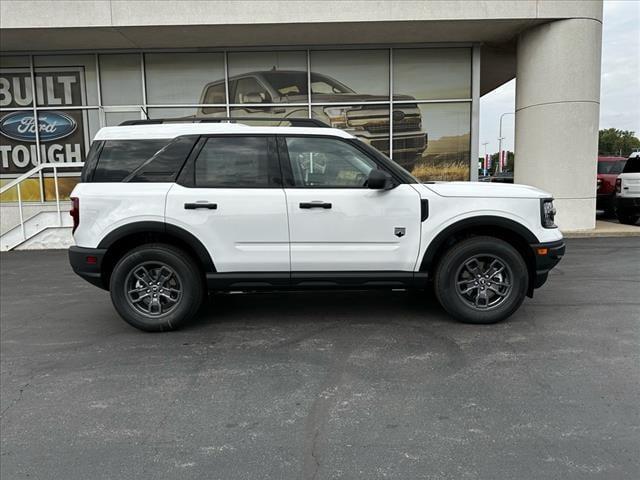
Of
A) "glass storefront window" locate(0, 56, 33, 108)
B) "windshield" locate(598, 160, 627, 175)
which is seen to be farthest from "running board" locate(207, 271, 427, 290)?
"windshield" locate(598, 160, 627, 175)

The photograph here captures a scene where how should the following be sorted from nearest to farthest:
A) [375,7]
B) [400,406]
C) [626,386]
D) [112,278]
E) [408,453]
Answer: [408,453], [400,406], [626,386], [112,278], [375,7]

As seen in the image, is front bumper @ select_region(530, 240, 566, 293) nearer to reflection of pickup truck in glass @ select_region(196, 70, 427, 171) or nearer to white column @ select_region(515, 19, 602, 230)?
white column @ select_region(515, 19, 602, 230)

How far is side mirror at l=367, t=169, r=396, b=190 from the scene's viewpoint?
4605 millimetres

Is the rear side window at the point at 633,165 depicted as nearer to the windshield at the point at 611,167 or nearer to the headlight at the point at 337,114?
the windshield at the point at 611,167

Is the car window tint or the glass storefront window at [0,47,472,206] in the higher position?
the glass storefront window at [0,47,472,206]

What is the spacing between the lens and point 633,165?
42.8ft

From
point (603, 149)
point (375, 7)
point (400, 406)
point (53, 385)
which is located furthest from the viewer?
point (603, 149)

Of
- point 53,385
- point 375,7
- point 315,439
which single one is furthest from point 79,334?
point 375,7

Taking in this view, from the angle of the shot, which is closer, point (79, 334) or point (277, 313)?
point (79, 334)

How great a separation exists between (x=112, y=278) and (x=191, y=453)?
2.51 meters

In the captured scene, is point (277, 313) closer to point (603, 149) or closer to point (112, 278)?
point (112, 278)

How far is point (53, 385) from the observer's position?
3.85m

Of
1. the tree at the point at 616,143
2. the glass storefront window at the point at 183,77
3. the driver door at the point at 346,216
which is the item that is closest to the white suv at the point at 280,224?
the driver door at the point at 346,216

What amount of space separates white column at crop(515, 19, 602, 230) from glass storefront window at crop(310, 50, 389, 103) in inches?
138
